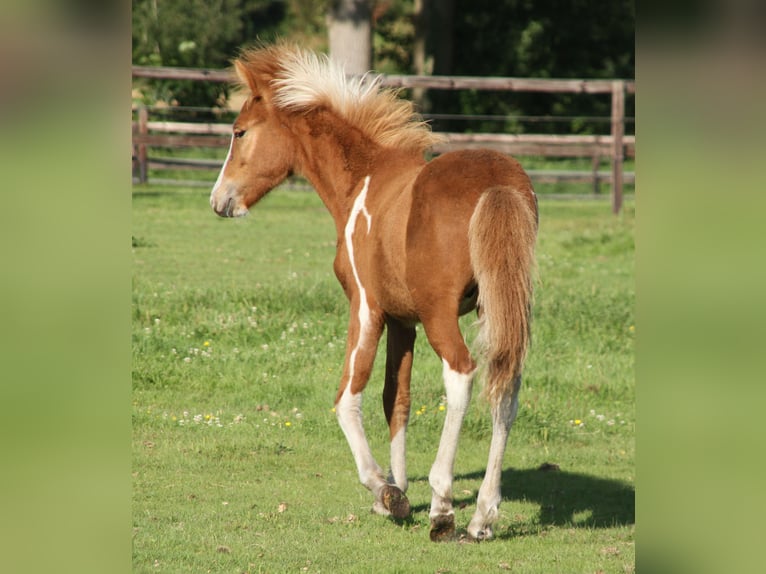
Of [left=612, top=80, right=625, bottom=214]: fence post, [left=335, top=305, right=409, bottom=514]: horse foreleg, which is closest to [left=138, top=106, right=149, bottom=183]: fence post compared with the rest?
[left=612, top=80, right=625, bottom=214]: fence post

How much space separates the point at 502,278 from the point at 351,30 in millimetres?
15875

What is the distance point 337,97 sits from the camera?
5898 millimetres

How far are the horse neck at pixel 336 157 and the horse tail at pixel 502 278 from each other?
1414 mm

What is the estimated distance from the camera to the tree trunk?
761 inches

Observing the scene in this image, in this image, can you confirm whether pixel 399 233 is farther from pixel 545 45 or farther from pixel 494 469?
pixel 545 45

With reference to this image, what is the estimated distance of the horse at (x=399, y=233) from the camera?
15.0 feet

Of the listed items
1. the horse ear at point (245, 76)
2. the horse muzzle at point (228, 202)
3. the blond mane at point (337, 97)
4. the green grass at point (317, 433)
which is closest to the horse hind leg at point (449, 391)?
the green grass at point (317, 433)

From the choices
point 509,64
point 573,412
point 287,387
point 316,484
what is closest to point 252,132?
point 316,484

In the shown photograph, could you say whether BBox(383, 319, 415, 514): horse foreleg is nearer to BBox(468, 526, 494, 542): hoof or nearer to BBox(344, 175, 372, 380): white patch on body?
BBox(344, 175, 372, 380): white patch on body

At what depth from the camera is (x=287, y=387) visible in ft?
26.7
